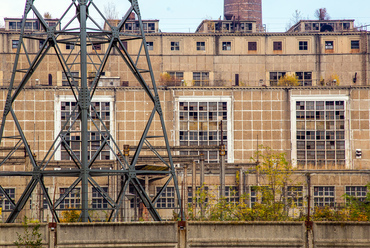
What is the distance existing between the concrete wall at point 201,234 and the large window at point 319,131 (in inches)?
1606

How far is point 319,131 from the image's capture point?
56.4 meters

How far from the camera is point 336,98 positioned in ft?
182

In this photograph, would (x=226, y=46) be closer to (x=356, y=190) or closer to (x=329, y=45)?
(x=329, y=45)

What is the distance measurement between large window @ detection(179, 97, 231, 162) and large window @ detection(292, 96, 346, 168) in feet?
23.3

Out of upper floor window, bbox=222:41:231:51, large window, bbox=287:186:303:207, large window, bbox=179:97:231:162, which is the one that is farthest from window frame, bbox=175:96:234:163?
upper floor window, bbox=222:41:231:51

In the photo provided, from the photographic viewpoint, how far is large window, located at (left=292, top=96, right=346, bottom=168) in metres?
55.7

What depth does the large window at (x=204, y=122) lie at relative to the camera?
5550 cm

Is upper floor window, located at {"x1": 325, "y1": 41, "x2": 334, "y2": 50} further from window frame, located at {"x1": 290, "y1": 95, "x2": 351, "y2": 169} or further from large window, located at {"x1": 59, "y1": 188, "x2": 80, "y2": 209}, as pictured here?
large window, located at {"x1": 59, "y1": 188, "x2": 80, "y2": 209}

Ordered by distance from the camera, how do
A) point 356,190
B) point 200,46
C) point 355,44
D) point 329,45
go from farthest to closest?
point 355,44 < point 329,45 < point 200,46 < point 356,190

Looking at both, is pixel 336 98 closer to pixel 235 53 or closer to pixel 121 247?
pixel 235 53

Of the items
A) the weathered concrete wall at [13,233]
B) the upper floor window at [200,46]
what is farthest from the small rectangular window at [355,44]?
the weathered concrete wall at [13,233]

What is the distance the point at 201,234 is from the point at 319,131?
43153 millimetres

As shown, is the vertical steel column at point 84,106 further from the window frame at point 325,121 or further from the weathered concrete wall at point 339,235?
the window frame at point 325,121

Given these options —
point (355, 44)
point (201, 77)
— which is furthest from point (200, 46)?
point (355, 44)
